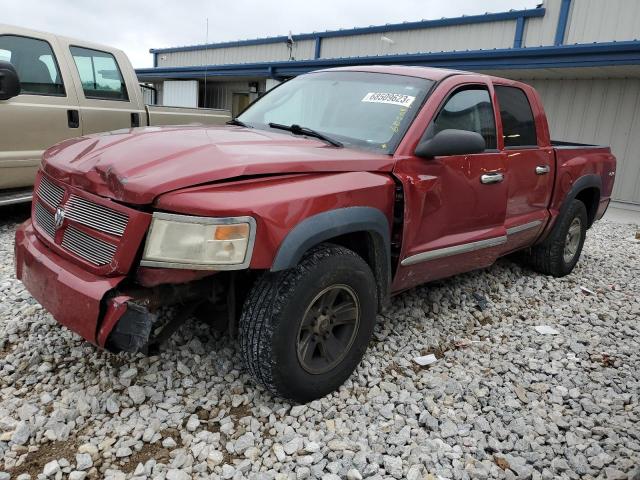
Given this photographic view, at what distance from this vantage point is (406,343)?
345 centimetres

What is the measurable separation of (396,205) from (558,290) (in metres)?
2.73

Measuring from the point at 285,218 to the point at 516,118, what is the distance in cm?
272

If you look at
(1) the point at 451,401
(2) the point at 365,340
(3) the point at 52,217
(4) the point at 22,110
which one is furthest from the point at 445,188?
(4) the point at 22,110

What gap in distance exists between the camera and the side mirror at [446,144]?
2898mm

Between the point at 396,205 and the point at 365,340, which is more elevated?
Answer: the point at 396,205

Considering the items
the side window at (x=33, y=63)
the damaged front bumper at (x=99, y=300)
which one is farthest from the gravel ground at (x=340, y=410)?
the side window at (x=33, y=63)

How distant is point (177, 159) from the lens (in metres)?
2.29

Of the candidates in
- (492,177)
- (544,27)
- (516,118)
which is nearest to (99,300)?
(492,177)

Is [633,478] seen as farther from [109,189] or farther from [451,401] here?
[109,189]

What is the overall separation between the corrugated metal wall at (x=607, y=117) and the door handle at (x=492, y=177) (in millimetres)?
7361

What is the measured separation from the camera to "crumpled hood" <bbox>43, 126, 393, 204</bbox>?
7.14ft

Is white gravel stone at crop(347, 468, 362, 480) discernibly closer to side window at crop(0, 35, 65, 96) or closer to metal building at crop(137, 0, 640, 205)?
side window at crop(0, 35, 65, 96)

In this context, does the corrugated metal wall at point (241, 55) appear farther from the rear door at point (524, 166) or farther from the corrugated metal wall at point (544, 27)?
the rear door at point (524, 166)

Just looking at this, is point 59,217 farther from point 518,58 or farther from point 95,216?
point 518,58
